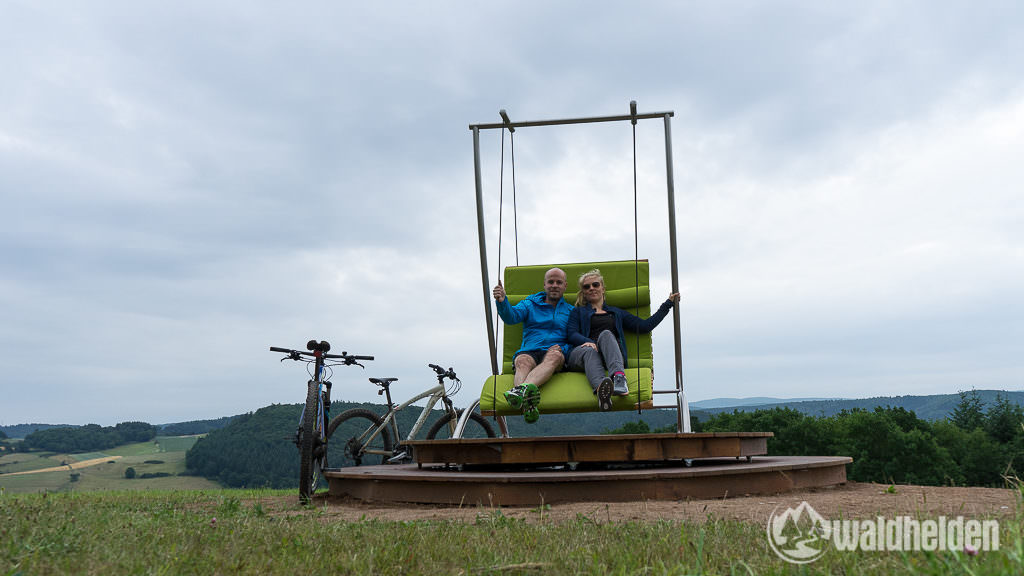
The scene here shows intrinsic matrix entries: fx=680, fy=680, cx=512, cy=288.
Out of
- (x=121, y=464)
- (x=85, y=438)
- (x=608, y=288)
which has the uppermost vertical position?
(x=608, y=288)

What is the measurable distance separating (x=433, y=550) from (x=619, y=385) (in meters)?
3.59

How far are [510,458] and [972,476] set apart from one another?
23241 millimetres

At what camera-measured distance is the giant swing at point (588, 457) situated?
181 inches

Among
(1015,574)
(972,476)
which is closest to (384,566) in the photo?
(1015,574)

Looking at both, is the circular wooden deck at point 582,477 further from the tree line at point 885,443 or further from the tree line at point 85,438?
the tree line at point 85,438

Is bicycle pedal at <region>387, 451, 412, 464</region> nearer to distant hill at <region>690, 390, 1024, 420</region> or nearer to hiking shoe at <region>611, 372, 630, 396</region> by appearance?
hiking shoe at <region>611, 372, 630, 396</region>

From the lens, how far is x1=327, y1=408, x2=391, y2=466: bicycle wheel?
6766 mm

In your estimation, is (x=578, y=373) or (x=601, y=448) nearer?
(x=601, y=448)

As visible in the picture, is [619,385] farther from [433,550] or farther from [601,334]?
[433,550]

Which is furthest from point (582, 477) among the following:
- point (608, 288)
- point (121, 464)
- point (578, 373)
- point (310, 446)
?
point (121, 464)

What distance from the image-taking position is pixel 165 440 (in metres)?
44.5

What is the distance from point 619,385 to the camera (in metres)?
5.85

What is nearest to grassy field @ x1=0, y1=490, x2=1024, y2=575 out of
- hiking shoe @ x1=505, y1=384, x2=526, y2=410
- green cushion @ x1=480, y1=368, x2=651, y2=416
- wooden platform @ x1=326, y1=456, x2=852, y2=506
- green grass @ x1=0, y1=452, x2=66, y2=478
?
wooden platform @ x1=326, y1=456, x2=852, y2=506

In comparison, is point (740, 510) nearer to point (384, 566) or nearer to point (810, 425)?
point (384, 566)
